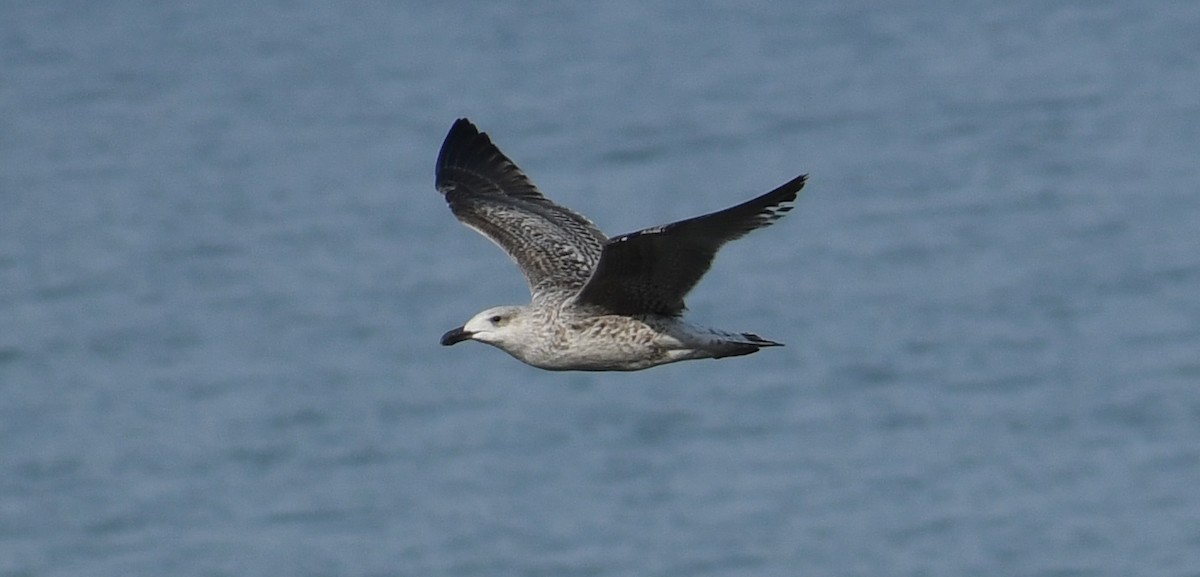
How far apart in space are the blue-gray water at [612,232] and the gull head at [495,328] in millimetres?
8144

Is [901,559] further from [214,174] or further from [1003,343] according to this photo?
[214,174]

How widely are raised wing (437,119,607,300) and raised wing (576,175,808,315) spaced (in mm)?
654

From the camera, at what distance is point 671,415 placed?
21000mm

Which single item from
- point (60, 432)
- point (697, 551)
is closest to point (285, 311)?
point (60, 432)

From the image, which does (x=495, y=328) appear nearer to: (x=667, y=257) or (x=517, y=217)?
(x=667, y=257)

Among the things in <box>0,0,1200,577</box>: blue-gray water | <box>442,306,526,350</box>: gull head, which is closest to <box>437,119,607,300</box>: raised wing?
<box>442,306,526,350</box>: gull head

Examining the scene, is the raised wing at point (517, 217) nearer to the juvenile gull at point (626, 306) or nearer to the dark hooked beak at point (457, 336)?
the juvenile gull at point (626, 306)

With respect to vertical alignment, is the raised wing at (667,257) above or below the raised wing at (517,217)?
below

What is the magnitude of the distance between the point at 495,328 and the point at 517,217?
193cm

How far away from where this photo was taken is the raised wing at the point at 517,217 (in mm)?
11305

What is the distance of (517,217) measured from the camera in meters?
12.1

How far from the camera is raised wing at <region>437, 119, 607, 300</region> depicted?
11.3m

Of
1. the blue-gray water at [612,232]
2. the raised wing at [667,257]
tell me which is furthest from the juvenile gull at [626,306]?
the blue-gray water at [612,232]

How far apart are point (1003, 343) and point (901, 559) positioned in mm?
3894
